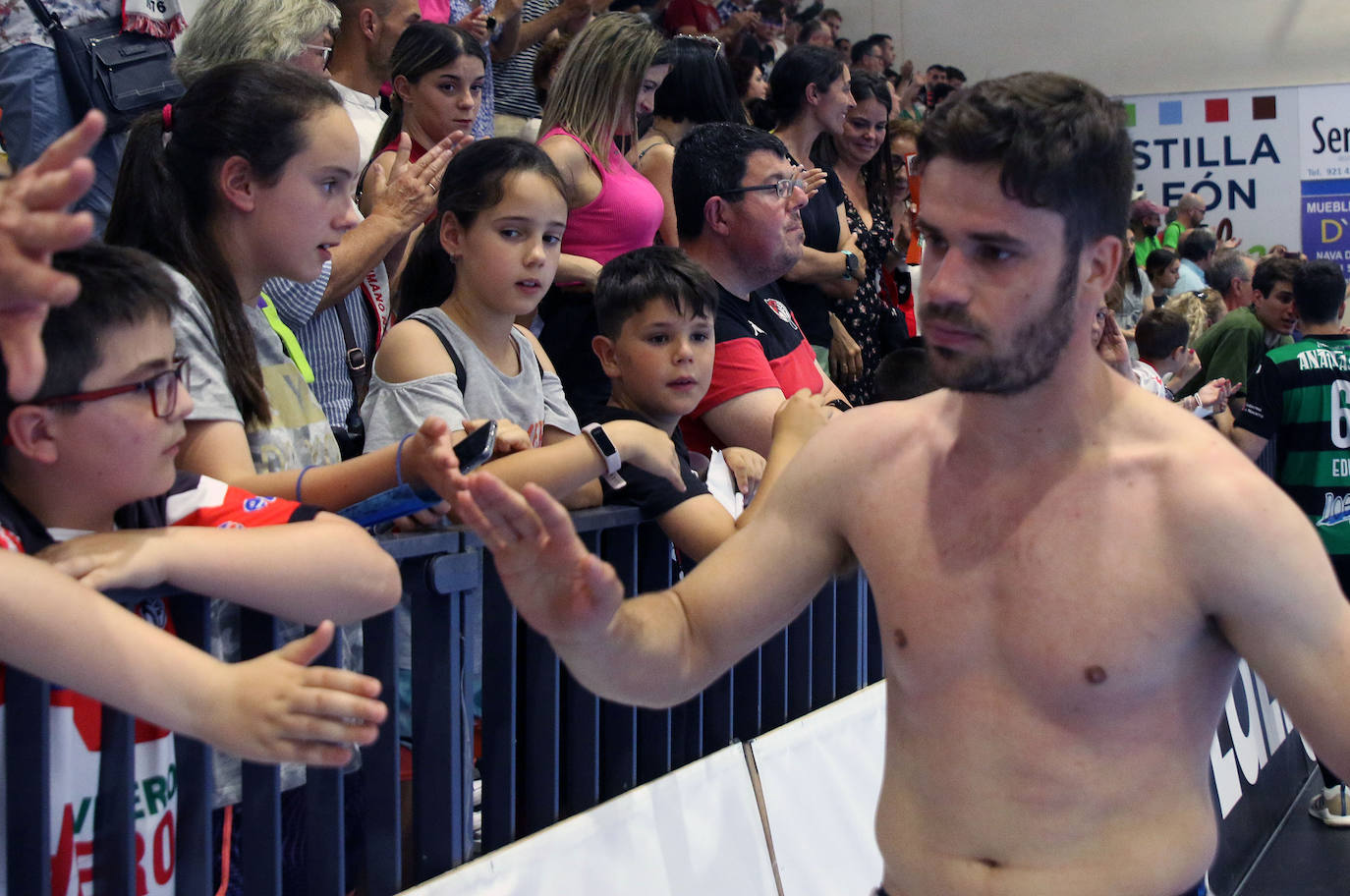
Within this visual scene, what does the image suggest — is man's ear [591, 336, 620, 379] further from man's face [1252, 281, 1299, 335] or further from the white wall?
the white wall

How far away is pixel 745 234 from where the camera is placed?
13.6 ft

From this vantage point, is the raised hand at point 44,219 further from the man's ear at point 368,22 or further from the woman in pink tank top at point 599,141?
the man's ear at point 368,22

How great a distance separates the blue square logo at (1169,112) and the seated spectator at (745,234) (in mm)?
14012

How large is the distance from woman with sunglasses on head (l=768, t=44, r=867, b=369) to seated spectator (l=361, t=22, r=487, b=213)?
1.47 m

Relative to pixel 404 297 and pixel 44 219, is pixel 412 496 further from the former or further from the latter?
pixel 404 297

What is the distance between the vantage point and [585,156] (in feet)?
13.9

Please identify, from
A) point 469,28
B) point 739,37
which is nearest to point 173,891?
point 469,28

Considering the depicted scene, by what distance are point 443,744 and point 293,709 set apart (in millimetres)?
951

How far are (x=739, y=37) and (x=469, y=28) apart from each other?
4.83 metres

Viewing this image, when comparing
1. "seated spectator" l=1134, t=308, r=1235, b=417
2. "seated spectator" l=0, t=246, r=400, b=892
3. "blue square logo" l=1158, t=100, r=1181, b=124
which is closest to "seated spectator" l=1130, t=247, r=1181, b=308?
"seated spectator" l=1134, t=308, r=1235, b=417

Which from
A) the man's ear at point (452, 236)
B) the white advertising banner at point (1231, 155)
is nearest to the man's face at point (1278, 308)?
the white advertising banner at point (1231, 155)

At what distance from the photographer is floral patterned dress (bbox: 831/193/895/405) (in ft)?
17.8

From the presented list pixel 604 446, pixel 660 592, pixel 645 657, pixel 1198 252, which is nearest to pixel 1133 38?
pixel 1198 252

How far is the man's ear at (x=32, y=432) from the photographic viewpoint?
181cm
